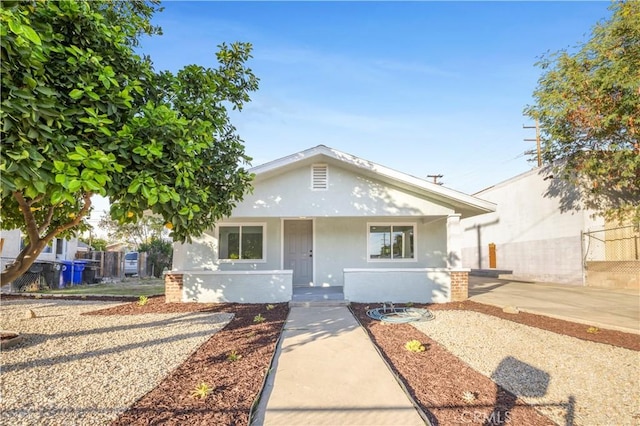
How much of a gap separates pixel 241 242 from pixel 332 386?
8.00 m

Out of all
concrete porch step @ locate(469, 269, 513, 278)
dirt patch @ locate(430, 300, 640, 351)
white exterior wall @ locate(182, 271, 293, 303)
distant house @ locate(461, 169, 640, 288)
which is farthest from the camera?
concrete porch step @ locate(469, 269, 513, 278)

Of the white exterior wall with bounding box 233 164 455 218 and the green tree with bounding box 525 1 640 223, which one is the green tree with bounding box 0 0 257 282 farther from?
the green tree with bounding box 525 1 640 223

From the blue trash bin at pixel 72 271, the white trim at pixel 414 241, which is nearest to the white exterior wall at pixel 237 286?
the white trim at pixel 414 241

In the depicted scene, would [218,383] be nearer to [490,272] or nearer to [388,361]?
[388,361]

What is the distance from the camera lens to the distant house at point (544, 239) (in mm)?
14148

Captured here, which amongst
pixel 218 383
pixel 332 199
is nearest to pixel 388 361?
pixel 218 383

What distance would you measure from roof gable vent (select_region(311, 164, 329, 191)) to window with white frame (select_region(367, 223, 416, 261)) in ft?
8.22

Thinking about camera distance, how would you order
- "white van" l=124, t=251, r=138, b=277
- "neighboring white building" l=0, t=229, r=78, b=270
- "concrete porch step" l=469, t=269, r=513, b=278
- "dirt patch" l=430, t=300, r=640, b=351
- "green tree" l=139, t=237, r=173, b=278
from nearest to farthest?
"dirt patch" l=430, t=300, r=640, b=351, "neighboring white building" l=0, t=229, r=78, b=270, "concrete porch step" l=469, t=269, r=513, b=278, "green tree" l=139, t=237, r=173, b=278, "white van" l=124, t=251, r=138, b=277

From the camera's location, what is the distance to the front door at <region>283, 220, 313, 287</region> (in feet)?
39.5

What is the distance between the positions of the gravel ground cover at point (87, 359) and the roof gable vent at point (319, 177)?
4.20 metres

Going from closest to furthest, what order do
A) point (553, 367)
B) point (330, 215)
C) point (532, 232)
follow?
1. point (553, 367)
2. point (330, 215)
3. point (532, 232)

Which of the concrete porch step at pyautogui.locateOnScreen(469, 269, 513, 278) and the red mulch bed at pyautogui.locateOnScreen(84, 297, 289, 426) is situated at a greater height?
the red mulch bed at pyautogui.locateOnScreen(84, 297, 289, 426)

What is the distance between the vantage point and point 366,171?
1034cm

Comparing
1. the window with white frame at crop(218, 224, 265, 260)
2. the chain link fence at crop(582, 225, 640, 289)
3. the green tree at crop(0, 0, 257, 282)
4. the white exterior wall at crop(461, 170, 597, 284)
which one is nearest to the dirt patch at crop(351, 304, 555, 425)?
the green tree at crop(0, 0, 257, 282)
